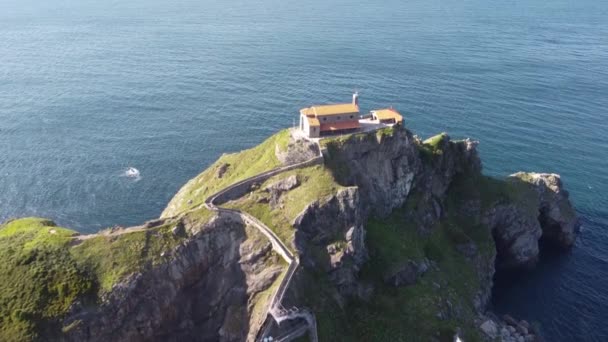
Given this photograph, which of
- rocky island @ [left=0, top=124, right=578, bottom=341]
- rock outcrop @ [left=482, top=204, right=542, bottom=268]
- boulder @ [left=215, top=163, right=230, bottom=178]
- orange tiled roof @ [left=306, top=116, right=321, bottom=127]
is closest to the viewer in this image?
rocky island @ [left=0, top=124, right=578, bottom=341]

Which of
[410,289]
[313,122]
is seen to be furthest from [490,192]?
[313,122]

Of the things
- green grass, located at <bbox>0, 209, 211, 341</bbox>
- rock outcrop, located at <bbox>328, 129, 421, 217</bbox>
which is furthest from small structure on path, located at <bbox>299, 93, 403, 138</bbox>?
green grass, located at <bbox>0, 209, 211, 341</bbox>

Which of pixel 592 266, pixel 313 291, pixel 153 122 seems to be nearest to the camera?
pixel 313 291

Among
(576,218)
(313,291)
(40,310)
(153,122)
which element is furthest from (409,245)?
(153,122)

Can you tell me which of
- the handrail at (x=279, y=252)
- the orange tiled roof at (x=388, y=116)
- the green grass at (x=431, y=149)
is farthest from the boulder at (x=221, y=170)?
the green grass at (x=431, y=149)

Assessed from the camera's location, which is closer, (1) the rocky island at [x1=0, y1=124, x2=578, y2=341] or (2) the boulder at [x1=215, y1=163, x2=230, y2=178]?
(1) the rocky island at [x1=0, y1=124, x2=578, y2=341]

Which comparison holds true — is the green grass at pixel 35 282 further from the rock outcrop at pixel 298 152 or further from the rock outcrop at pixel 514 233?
the rock outcrop at pixel 514 233

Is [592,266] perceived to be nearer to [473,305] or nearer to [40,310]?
[473,305]

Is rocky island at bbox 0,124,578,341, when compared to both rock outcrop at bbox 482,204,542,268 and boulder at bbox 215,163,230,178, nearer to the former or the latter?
rock outcrop at bbox 482,204,542,268
